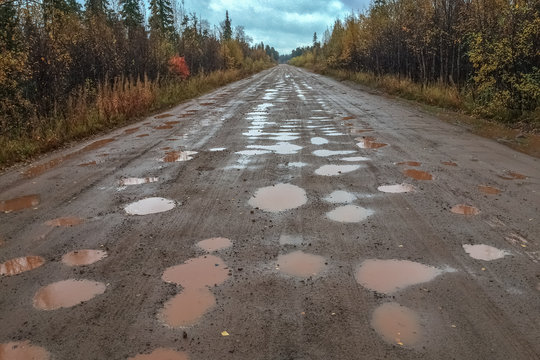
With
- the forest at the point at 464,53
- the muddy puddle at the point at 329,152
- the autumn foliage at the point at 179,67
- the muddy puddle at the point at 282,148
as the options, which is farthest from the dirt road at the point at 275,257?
the autumn foliage at the point at 179,67

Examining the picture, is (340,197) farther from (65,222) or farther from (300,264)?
(65,222)

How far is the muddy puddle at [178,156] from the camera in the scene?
744 cm

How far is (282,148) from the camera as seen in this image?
8062 millimetres

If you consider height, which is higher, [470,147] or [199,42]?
[199,42]

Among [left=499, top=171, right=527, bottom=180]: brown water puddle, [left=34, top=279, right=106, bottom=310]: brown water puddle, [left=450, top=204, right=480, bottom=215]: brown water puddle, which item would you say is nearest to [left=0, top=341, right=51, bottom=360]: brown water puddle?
[left=34, top=279, right=106, bottom=310]: brown water puddle

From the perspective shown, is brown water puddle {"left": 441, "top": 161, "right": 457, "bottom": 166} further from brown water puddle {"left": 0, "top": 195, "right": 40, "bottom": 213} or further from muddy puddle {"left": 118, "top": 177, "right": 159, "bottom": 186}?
brown water puddle {"left": 0, "top": 195, "right": 40, "bottom": 213}

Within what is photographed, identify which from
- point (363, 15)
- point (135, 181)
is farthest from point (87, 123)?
point (363, 15)

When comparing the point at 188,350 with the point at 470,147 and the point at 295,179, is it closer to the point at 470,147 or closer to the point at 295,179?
the point at 295,179

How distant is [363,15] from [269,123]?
24.6 metres

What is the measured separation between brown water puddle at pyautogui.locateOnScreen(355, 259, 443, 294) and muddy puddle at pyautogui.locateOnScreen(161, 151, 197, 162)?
4705 mm

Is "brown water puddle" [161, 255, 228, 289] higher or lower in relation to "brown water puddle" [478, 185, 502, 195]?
lower

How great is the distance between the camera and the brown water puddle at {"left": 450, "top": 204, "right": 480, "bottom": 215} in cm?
457

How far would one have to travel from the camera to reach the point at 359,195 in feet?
17.2

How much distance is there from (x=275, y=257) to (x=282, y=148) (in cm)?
463
